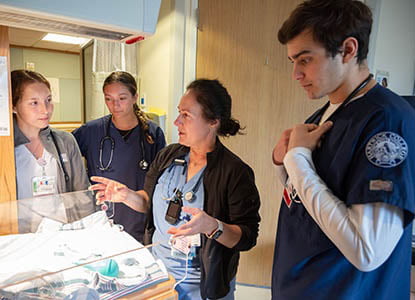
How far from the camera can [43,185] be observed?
1.26 metres

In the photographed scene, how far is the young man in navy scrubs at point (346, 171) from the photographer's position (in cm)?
64

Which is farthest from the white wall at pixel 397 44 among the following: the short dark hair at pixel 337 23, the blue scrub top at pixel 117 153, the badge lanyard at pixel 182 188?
the blue scrub top at pixel 117 153

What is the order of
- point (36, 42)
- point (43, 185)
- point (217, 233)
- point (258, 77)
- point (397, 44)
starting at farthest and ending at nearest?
point (36, 42) < point (258, 77) < point (397, 44) < point (43, 185) < point (217, 233)

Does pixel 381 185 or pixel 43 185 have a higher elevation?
pixel 381 185

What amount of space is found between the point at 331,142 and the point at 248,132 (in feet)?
4.64

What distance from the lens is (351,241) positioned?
646 millimetres

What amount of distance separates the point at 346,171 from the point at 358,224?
0.14 metres

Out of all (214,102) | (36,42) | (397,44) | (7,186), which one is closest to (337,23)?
(214,102)

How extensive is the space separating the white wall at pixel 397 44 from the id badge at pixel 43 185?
2030mm

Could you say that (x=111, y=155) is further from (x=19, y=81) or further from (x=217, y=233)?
(x=217, y=233)

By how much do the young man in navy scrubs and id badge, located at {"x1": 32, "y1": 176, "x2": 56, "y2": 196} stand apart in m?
1.00

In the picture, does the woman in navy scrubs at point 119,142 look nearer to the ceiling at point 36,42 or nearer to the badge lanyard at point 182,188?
the badge lanyard at point 182,188

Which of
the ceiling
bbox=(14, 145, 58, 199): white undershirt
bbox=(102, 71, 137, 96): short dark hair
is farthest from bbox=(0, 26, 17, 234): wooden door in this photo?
the ceiling

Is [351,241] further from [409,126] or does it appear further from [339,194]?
[409,126]
